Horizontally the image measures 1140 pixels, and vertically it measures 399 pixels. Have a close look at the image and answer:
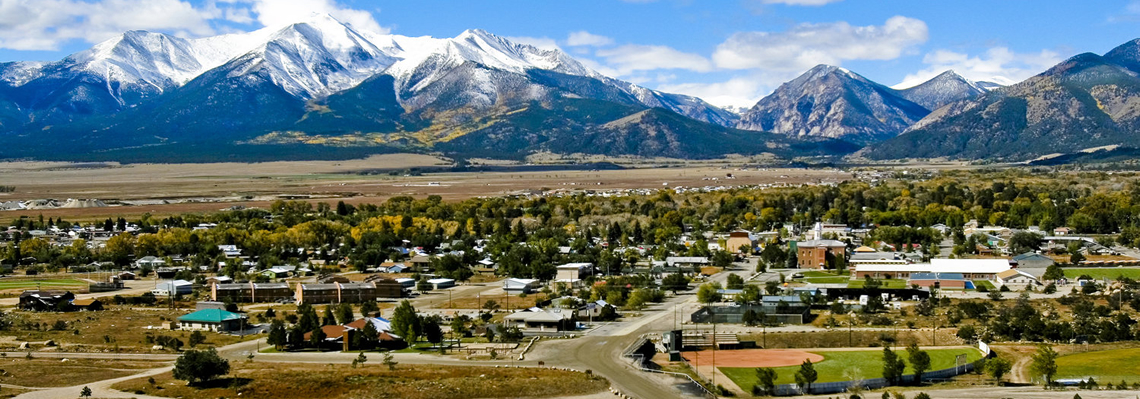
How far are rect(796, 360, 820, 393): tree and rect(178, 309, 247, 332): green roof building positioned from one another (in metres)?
22.1

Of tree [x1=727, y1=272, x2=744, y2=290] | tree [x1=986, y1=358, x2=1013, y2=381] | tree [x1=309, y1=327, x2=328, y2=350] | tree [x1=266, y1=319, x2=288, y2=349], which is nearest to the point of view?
tree [x1=986, y1=358, x2=1013, y2=381]

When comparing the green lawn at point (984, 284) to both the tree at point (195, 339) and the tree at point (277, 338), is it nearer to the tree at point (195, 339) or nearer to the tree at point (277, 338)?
the tree at point (277, 338)

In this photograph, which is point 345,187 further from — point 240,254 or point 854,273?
point 854,273

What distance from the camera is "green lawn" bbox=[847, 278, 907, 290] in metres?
61.0

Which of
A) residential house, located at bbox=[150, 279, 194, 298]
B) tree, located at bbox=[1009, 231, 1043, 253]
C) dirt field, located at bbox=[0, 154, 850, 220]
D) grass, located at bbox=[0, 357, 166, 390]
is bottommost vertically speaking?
grass, located at bbox=[0, 357, 166, 390]

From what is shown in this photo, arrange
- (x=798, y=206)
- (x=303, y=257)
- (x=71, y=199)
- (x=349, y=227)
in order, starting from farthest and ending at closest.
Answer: (x=71, y=199), (x=798, y=206), (x=349, y=227), (x=303, y=257)

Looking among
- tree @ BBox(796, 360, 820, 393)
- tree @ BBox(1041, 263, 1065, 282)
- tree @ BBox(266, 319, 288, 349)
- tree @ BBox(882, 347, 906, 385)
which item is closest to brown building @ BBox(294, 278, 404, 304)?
tree @ BBox(266, 319, 288, 349)

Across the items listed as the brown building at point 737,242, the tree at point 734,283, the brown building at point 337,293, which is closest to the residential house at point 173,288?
the brown building at point 337,293

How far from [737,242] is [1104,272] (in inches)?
909

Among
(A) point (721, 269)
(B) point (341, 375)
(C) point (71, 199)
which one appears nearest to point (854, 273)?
(A) point (721, 269)

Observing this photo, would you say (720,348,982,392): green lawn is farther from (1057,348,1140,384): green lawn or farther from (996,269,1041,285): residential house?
(996,269,1041,285): residential house

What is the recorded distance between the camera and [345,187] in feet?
551

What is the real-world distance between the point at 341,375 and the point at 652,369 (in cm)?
951

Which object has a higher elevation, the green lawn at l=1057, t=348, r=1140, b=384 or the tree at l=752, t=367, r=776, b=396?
the tree at l=752, t=367, r=776, b=396
